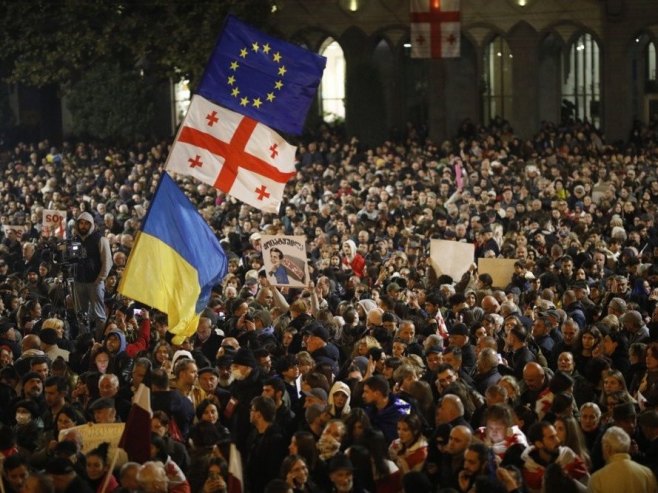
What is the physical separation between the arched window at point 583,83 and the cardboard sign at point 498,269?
23.1 meters

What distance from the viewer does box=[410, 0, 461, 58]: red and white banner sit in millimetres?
34719

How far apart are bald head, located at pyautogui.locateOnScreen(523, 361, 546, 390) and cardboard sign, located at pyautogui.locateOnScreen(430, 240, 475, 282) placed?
23.2 feet

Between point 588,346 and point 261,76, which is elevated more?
point 261,76

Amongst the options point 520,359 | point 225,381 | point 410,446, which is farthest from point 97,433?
point 520,359

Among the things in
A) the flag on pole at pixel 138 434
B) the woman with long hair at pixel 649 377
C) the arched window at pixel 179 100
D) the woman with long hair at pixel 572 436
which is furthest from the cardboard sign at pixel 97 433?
the arched window at pixel 179 100

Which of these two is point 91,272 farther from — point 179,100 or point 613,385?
point 179,100

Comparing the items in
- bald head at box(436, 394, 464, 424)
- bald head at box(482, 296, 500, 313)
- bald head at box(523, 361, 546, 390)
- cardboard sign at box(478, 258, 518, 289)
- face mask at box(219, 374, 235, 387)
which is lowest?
cardboard sign at box(478, 258, 518, 289)

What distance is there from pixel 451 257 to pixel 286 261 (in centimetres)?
290

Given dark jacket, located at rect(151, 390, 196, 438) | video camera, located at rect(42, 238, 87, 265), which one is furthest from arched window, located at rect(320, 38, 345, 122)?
dark jacket, located at rect(151, 390, 196, 438)

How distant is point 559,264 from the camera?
1744cm

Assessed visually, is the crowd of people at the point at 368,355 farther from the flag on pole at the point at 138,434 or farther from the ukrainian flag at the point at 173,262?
the ukrainian flag at the point at 173,262

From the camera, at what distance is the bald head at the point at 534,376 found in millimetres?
10758

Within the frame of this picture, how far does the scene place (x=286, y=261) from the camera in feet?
52.4

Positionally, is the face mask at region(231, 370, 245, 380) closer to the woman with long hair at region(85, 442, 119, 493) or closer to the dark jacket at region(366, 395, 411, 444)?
the dark jacket at region(366, 395, 411, 444)
